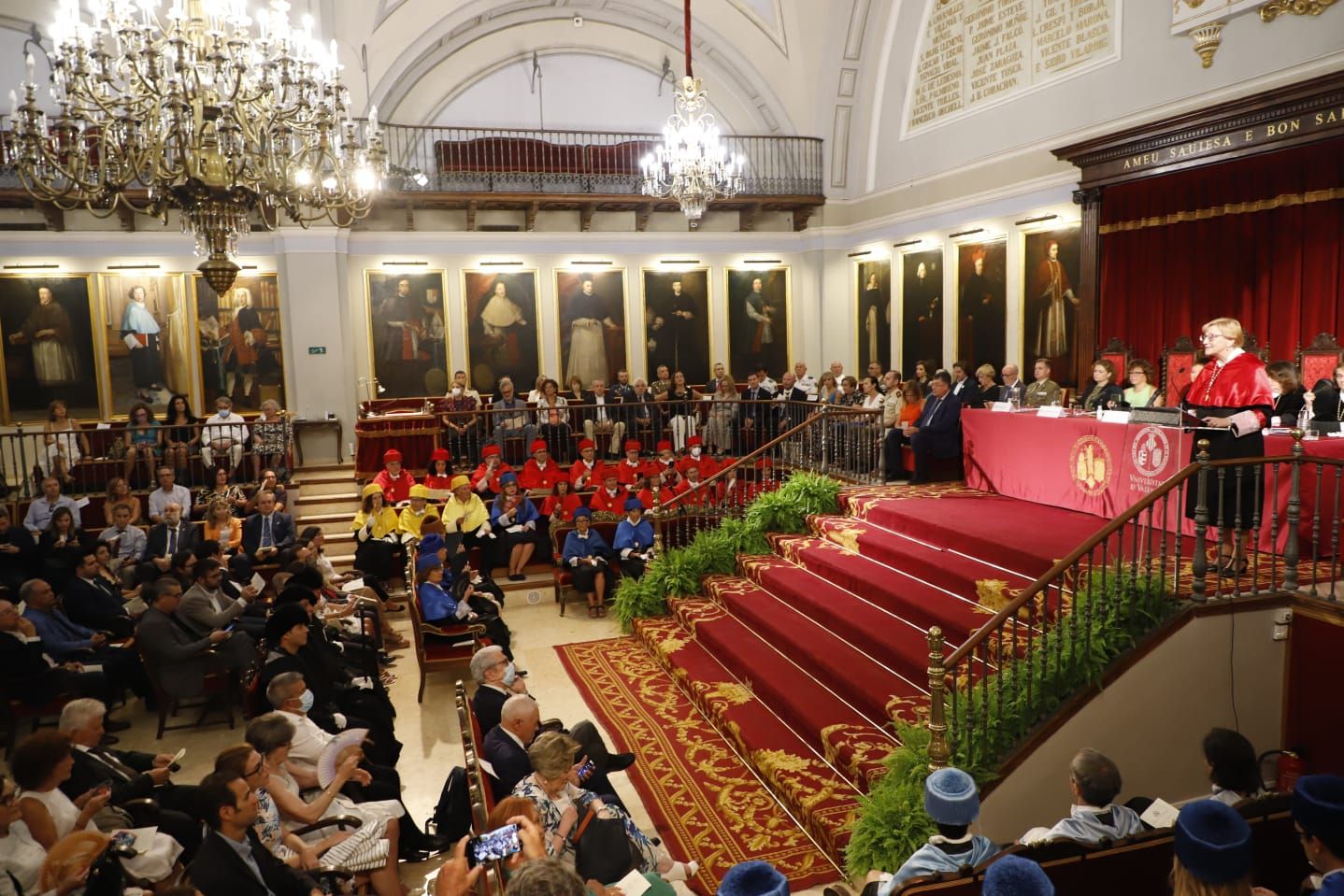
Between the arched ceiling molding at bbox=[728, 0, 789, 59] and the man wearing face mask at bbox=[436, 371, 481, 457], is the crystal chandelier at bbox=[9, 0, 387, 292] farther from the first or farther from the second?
the arched ceiling molding at bbox=[728, 0, 789, 59]

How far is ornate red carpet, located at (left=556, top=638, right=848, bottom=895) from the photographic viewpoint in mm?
5418

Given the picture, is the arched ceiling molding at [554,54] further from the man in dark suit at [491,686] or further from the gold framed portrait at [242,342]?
the man in dark suit at [491,686]

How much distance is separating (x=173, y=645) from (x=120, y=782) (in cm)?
243

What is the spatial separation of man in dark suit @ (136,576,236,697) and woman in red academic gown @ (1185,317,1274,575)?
7.20 metres

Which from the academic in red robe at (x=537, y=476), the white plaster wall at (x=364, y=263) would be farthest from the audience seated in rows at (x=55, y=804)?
the white plaster wall at (x=364, y=263)

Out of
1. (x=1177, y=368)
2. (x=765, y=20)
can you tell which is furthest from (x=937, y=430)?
(x=765, y=20)

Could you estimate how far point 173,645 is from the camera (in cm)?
684

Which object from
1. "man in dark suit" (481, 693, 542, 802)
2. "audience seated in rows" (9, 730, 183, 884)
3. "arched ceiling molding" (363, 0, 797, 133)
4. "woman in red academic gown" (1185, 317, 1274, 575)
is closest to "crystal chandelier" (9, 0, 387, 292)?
"audience seated in rows" (9, 730, 183, 884)

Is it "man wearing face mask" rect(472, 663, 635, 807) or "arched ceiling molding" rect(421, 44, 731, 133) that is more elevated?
"arched ceiling molding" rect(421, 44, 731, 133)

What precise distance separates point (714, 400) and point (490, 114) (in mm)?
8705

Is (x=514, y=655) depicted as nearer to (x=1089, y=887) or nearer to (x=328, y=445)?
(x=1089, y=887)

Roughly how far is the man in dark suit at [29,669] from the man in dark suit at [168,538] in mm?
2598

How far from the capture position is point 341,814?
4.61 m

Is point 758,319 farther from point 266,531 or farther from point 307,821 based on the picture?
point 307,821
